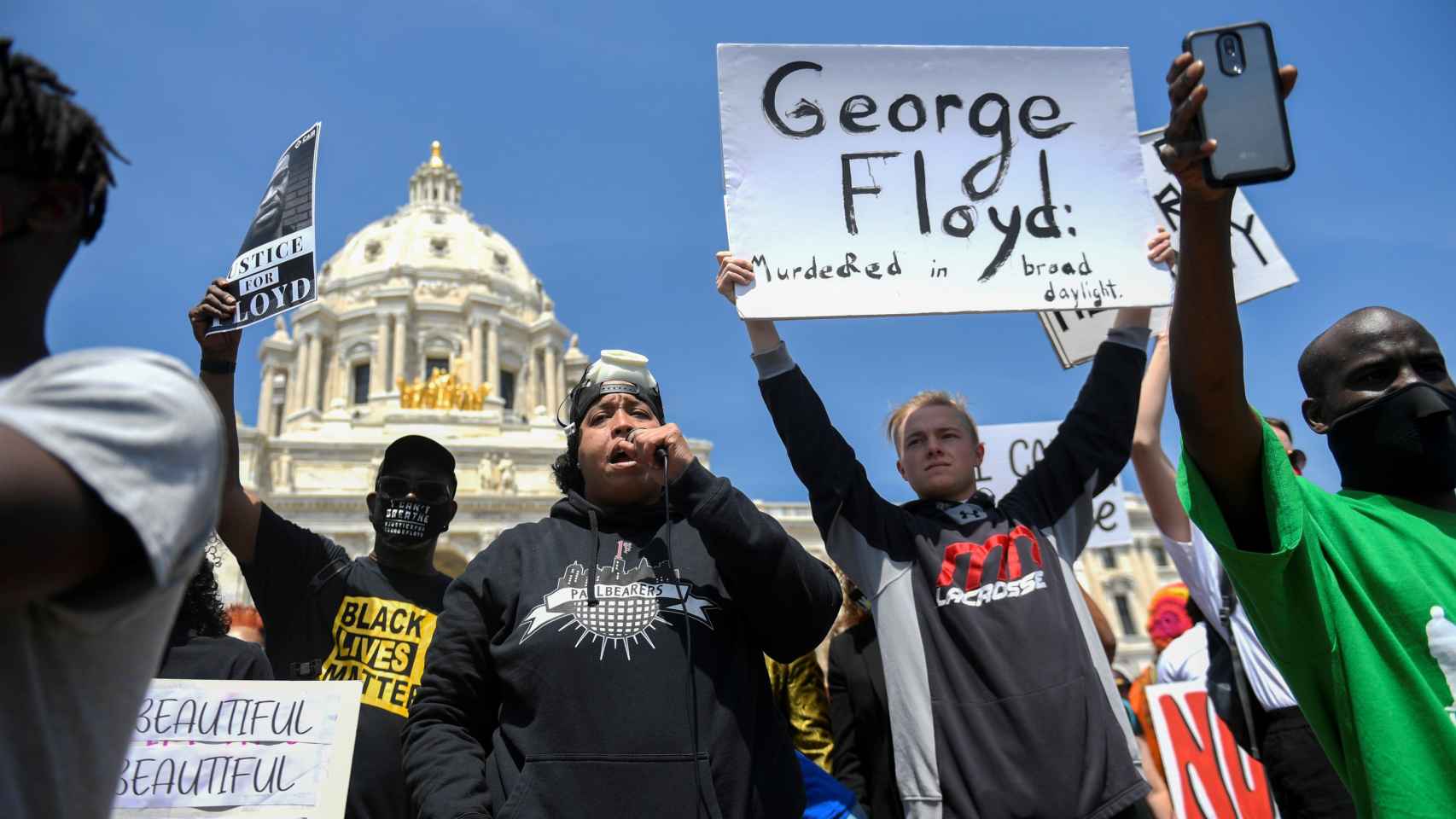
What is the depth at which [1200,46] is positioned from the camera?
2.11m

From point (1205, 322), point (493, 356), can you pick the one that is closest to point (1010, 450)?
point (1205, 322)

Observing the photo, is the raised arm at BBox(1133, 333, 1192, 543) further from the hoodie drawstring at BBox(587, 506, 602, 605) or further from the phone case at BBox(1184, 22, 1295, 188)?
the hoodie drawstring at BBox(587, 506, 602, 605)

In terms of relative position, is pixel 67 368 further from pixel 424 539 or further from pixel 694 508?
pixel 424 539

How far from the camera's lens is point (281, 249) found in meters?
3.71

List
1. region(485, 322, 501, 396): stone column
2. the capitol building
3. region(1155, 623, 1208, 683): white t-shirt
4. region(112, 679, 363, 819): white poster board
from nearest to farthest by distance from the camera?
region(112, 679, 363, 819): white poster board, region(1155, 623, 1208, 683): white t-shirt, the capitol building, region(485, 322, 501, 396): stone column

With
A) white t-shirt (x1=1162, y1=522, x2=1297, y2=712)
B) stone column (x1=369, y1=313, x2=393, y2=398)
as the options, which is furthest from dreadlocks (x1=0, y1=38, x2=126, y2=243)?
stone column (x1=369, y1=313, x2=393, y2=398)

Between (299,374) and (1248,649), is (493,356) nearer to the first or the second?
(299,374)

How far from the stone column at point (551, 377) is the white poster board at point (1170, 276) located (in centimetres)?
5342

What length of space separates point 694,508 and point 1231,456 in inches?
50.0

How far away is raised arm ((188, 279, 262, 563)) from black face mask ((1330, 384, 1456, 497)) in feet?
10.8

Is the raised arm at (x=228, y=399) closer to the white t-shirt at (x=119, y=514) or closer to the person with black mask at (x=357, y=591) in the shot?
the person with black mask at (x=357, y=591)

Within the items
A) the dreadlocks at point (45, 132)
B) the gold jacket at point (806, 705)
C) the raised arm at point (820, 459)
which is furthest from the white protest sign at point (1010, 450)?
the dreadlocks at point (45, 132)

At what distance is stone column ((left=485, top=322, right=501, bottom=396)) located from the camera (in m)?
55.1

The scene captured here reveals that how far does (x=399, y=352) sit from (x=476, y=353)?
166 inches
